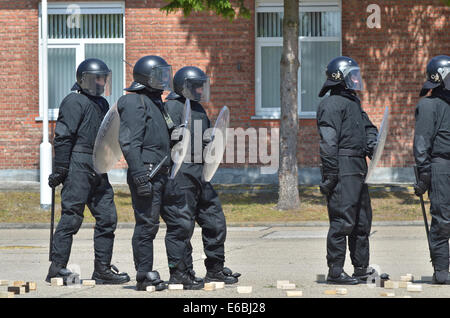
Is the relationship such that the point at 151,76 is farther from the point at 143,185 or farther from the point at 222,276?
the point at 222,276

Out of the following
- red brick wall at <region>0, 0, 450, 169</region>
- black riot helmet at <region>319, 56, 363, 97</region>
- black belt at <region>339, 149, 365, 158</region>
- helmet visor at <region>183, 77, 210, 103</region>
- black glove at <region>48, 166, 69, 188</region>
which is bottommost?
black glove at <region>48, 166, 69, 188</region>

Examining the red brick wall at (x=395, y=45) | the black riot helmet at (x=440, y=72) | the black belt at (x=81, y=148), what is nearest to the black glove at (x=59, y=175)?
the black belt at (x=81, y=148)

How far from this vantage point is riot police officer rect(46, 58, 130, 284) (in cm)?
865

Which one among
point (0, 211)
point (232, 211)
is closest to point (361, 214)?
point (232, 211)

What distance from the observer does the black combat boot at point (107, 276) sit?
8.66 meters

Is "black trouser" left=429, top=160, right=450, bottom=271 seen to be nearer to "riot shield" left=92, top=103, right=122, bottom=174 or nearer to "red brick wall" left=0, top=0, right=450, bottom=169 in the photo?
"riot shield" left=92, top=103, right=122, bottom=174

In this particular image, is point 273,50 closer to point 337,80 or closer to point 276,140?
point 276,140

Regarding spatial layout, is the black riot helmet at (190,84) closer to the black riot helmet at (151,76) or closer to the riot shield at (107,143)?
the black riot helmet at (151,76)

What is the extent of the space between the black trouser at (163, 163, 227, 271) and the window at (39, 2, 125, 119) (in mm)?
11950

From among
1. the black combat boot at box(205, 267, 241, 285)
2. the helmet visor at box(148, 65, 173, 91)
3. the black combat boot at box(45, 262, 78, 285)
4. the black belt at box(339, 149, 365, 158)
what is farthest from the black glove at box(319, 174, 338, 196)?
the black combat boot at box(45, 262, 78, 285)

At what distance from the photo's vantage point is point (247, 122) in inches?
772

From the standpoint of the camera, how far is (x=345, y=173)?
28.1ft

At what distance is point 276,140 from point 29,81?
5.63 metres

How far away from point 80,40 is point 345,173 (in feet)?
41.7
